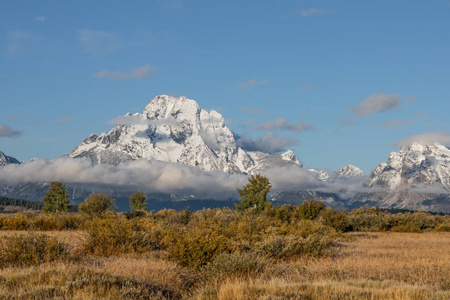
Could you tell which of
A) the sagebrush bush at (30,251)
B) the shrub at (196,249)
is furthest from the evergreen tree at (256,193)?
the sagebrush bush at (30,251)

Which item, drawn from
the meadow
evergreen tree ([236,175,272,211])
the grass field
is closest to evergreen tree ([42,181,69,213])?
evergreen tree ([236,175,272,211])

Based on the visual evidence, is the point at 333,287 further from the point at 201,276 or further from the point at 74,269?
the point at 74,269

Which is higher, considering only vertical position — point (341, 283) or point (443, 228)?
point (341, 283)

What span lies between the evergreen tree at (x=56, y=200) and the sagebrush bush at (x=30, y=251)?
180 feet

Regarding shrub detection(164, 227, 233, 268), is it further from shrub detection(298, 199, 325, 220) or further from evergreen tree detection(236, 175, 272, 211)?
shrub detection(298, 199, 325, 220)

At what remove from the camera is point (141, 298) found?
11.6 meters

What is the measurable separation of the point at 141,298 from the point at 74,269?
2760mm

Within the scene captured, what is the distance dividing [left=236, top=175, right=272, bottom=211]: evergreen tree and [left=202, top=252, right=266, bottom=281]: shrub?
126 feet

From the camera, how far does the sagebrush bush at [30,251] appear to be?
15625mm

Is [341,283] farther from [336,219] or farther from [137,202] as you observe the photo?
[137,202]

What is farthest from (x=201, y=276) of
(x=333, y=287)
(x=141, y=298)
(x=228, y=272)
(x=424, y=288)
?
(x=424, y=288)

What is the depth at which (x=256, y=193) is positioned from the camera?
54031mm

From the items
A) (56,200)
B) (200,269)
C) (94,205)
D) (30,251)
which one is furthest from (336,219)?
(56,200)

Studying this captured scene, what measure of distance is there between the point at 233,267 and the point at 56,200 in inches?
2453
